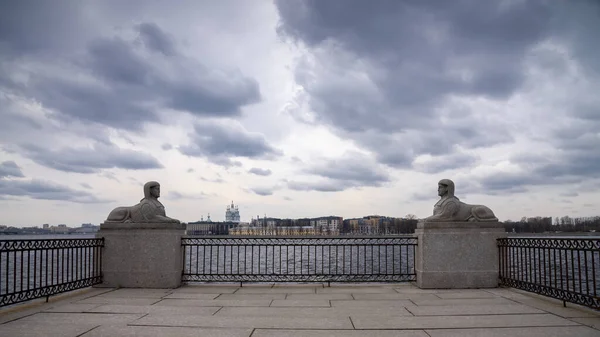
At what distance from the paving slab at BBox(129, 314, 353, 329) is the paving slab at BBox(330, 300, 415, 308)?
1.20 meters

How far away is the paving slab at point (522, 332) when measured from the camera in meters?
5.88

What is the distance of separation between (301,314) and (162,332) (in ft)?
7.52

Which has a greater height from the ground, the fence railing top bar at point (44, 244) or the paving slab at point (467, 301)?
the fence railing top bar at point (44, 244)

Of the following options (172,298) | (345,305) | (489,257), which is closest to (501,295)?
(489,257)

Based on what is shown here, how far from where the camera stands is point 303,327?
630 cm

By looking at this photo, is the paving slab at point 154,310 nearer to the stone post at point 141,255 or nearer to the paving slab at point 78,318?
the paving slab at point 78,318

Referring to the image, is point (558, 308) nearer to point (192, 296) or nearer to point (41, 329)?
point (192, 296)

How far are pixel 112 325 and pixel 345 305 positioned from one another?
4031 millimetres

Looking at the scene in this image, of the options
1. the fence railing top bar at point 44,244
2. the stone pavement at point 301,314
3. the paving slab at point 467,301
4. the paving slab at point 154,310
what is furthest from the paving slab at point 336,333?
the fence railing top bar at point 44,244

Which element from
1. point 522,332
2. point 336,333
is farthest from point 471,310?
point 336,333

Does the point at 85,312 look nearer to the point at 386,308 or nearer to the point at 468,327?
the point at 386,308

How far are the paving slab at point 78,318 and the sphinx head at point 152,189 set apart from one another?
3.94 metres

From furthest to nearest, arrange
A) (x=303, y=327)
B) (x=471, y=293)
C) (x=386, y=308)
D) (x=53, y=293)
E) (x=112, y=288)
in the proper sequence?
(x=112, y=288) < (x=471, y=293) < (x=53, y=293) < (x=386, y=308) < (x=303, y=327)

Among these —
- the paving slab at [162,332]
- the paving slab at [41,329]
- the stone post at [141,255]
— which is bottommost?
the paving slab at [41,329]
